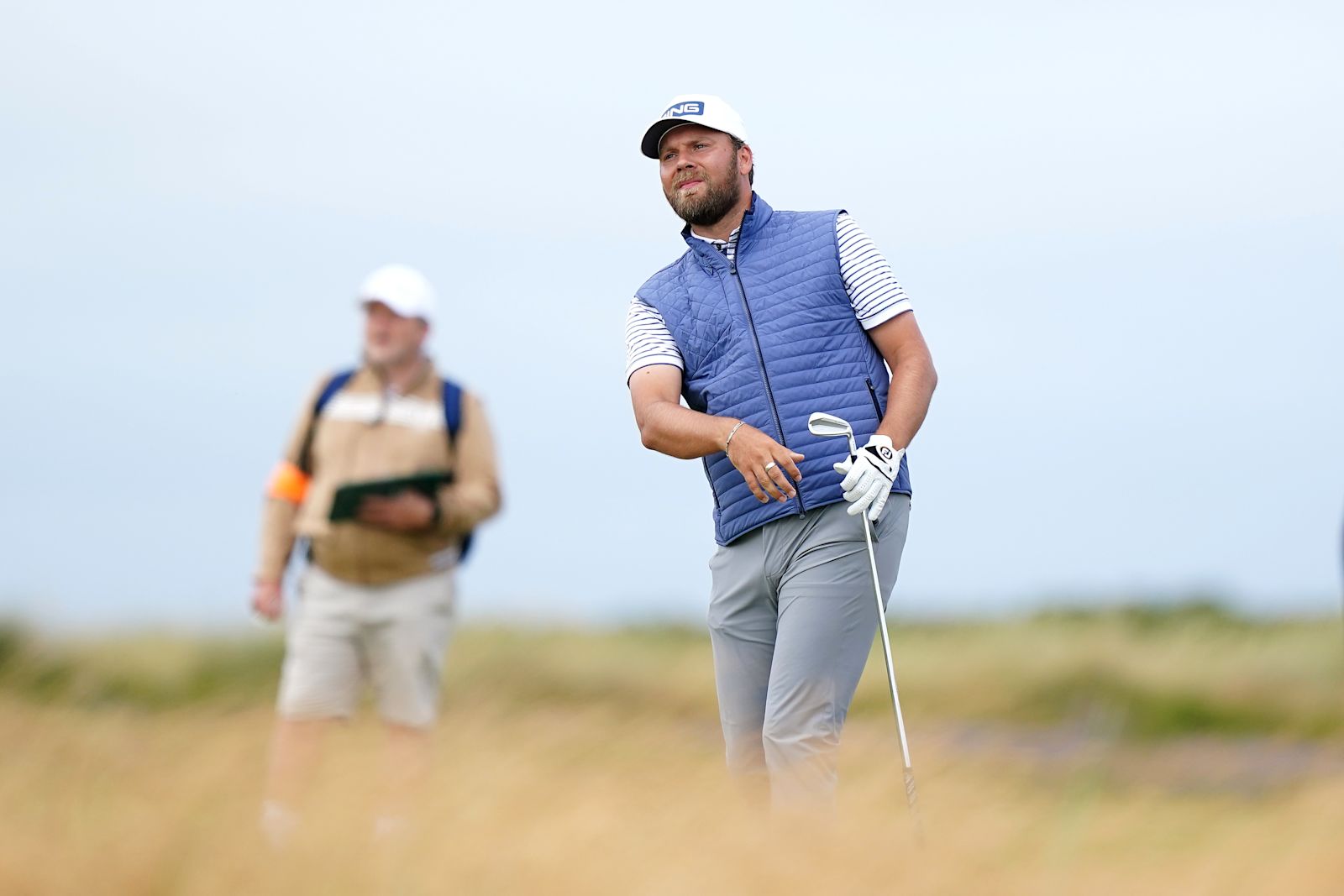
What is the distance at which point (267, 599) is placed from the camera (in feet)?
15.6

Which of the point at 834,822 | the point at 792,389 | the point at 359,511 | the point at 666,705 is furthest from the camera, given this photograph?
the point at 666,705

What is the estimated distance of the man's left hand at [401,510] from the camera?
410 centimetres

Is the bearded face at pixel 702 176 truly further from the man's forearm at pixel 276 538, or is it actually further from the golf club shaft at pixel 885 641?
the man's forearm at pixel 276 538

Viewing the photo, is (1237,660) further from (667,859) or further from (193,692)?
(667,859)

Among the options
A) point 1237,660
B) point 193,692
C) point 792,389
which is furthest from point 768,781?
point 1237,660

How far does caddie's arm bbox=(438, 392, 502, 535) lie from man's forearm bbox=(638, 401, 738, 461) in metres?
0.96

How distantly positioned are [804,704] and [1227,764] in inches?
369

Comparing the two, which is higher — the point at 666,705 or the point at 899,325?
the point at 899,325

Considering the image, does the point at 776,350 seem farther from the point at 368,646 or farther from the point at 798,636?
the point at 368,646

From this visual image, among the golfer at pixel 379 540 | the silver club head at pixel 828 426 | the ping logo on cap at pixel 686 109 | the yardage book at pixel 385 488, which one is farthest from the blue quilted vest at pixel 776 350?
the yardage book at pixel 385 488

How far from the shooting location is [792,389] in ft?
16.8

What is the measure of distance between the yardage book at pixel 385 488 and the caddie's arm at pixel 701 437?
3.47 ft

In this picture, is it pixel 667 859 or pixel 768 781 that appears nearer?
pixel 667 859

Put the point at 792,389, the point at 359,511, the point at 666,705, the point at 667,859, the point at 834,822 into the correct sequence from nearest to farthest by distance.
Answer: the point at 359,511 < the point at 667,859 < the point at 834,822 < the point at 792,389 < the point at 666,705
